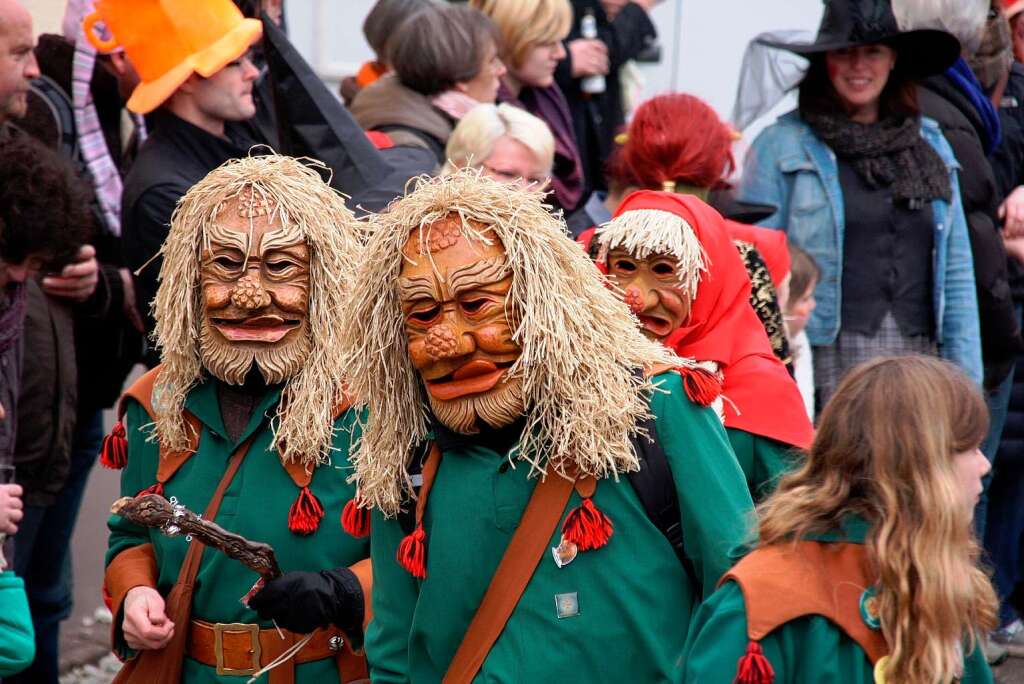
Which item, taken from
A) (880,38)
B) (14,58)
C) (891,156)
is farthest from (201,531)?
(880,38)

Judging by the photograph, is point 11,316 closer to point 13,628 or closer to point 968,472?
point 13,628

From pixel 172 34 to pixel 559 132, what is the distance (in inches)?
84.3

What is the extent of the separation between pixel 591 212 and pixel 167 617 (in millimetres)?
2454

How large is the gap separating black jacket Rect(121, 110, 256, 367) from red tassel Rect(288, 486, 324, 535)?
1370 millimetres

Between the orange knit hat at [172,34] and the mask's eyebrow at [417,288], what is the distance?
92.4 inches

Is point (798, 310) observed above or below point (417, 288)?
below

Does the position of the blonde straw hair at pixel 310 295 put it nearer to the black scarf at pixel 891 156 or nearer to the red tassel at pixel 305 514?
the red tassel at pixel 305 514

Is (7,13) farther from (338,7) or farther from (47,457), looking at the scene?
(338,7)

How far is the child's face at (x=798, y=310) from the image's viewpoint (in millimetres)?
5570

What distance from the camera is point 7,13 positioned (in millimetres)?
4941

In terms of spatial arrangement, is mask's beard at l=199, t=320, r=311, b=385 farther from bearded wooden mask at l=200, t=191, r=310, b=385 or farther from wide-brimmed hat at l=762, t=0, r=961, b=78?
wide-brimmed hat at l=762, t=0, r=961, b=78

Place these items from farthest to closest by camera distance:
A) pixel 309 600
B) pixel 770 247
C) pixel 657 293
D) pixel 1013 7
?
1. pixel 1013 7
2. pixel 770 247
3. pixel 657 293
4. pixel 309 600

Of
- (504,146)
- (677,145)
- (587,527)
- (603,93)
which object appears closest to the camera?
(587,527)

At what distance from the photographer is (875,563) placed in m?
2.75
